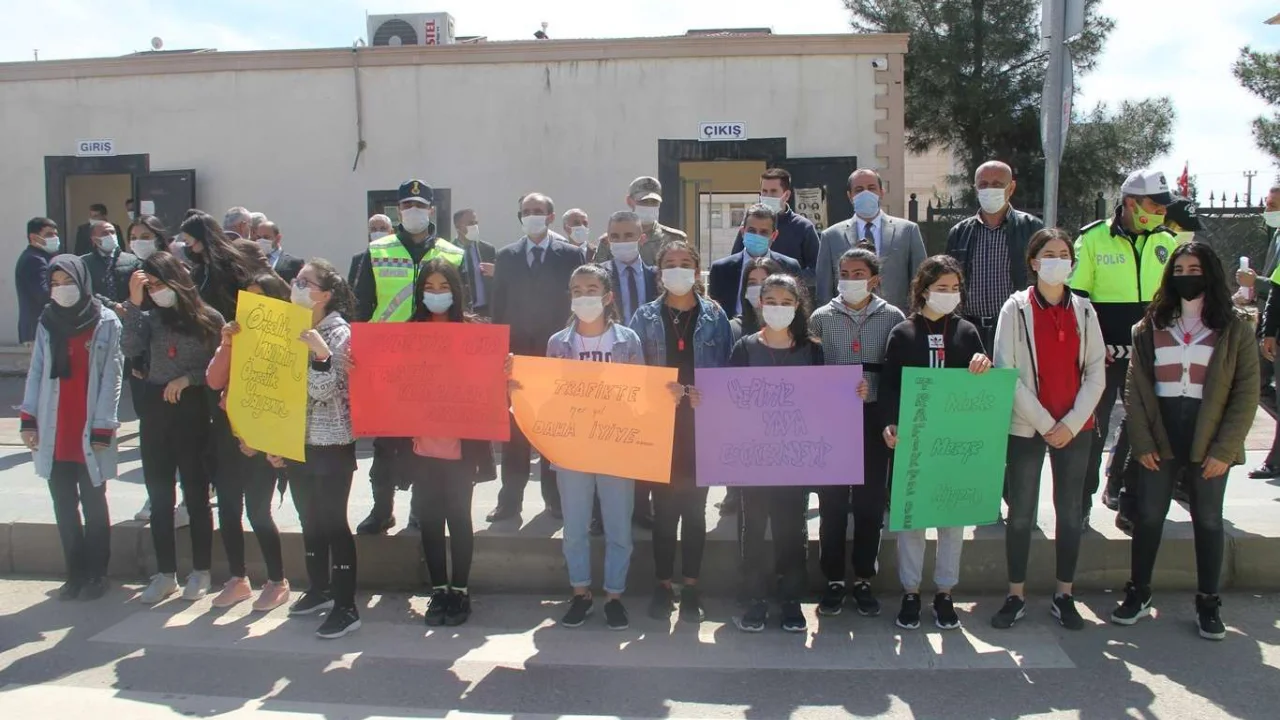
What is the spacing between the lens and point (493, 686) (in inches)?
171

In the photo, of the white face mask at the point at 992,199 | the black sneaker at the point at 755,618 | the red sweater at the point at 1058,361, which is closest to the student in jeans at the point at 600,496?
the black sneaker at the point at 755,618

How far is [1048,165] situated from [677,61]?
6678mm

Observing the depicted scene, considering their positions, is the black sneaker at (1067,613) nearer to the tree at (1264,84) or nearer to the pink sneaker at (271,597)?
the pink sneaker at (271,597)

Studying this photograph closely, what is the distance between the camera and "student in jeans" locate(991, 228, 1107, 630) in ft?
15.5

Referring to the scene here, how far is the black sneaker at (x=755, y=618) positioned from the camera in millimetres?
4887

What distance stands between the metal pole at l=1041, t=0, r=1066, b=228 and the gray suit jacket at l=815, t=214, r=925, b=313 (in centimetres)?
190

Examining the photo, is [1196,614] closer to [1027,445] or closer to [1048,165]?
[1027,445]

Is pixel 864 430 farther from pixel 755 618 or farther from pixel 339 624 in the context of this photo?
pixel 339 624

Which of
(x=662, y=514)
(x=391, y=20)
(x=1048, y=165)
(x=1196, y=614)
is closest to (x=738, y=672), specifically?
(x=662, y=514)

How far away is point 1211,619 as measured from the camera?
15.4ft

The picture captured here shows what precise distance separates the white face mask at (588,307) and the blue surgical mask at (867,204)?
2.03 meters

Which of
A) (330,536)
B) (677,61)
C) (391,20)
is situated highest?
(391,20)

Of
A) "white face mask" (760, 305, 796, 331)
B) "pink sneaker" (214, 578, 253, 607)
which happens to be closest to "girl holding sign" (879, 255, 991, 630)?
"white face mask" (760, 305, 796, 331)

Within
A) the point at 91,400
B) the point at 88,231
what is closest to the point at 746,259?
the point at 91,400
